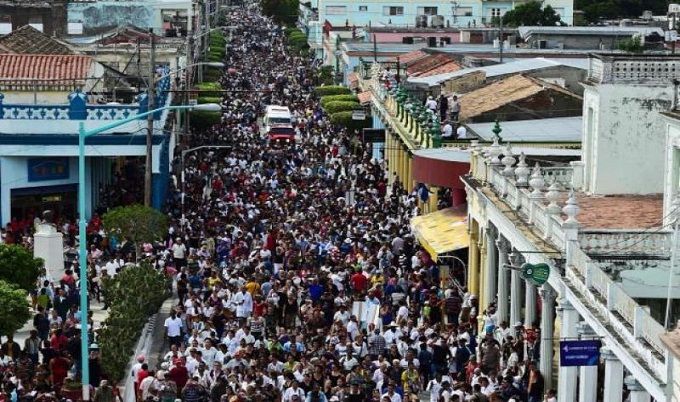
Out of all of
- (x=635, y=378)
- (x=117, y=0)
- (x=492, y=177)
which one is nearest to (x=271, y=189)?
(x=492, y=177)

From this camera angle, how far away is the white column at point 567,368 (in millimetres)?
25172

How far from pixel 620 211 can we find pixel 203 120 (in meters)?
42.2

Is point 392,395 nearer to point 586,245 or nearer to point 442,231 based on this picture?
point 586,245

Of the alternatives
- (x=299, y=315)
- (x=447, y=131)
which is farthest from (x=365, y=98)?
(x=299, y=315)

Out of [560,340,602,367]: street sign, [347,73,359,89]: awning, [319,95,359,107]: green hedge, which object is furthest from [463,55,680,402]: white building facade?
[347,73,359,89]: awning

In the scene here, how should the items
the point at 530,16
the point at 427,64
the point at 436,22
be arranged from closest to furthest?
the point at 427,64, the point at 436,22, the point at 530,16

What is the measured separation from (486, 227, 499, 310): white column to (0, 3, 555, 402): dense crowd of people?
0.48 meters

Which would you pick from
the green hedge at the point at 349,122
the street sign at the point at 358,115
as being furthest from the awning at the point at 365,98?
the street sign at the point at 358,115

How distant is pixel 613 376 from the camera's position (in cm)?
2298

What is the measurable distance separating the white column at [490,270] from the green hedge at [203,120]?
36.7 metres

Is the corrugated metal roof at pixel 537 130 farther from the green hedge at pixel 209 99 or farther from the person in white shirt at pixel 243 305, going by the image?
the green hedge at pixel 209 99

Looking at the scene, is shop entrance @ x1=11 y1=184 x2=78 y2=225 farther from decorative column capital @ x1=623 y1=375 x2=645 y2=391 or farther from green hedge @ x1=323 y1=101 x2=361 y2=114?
decorative column capital @ x1=623 y1=375 x2=645 y2=391

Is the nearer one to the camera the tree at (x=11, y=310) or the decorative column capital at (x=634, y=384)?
the decorative column capital at (x=634, y=384)

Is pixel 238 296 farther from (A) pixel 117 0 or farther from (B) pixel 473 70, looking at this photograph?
(A) pixel 117 0
